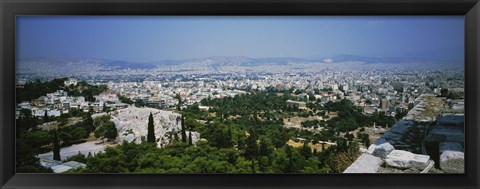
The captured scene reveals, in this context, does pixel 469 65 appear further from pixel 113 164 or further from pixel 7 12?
pixel 7 12

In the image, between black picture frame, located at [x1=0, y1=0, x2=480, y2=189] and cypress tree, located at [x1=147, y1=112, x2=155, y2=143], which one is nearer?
black picture frame, located at [x1=0, y1=0, x2=480, y2=189]

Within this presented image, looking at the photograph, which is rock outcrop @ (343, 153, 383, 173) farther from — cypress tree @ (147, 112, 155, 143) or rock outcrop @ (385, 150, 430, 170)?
cypress tree @ (147, 112, 155, 143)

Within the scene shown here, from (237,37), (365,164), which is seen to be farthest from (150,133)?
(365,164)

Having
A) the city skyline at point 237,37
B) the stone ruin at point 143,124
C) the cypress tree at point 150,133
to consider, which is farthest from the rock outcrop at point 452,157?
the cypress tree at point 150,133

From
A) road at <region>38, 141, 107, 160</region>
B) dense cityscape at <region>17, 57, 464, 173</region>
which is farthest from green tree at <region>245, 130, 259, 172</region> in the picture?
road at <region>38, 141, 107, 160</region>

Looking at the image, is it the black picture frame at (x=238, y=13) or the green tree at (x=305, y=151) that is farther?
the green tree at (x=305, y=151)

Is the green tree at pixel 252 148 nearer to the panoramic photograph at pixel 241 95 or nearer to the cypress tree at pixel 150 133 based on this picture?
the panoramic photograph at pixel 241 95

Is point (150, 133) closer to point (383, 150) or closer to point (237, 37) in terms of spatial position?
point (237, 37)
